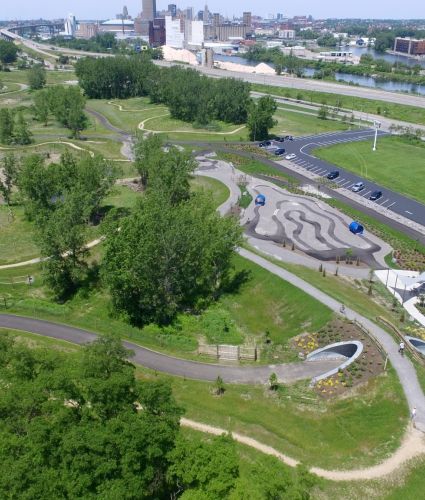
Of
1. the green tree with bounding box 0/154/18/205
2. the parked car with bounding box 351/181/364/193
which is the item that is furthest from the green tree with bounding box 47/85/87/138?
the parked car with bounding box 351/181/364/193

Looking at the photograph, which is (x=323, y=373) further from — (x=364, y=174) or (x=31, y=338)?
(x=364, y=174)

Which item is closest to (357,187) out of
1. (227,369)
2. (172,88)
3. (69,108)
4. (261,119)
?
(261,119)

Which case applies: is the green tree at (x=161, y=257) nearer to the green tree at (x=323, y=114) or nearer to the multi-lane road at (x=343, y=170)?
the multi-lane road at (x=343, y=170)

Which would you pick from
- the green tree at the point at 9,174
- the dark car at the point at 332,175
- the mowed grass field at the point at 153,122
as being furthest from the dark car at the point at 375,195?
the green tree at the point at 9,174

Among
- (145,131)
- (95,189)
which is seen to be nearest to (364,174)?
(95,189)

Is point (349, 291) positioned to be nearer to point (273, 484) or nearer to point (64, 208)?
point (273, 484)
